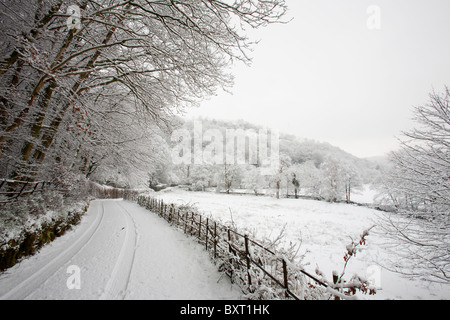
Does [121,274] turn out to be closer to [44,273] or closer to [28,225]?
[44,273]

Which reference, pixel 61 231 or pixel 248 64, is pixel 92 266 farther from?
pixel 248 64

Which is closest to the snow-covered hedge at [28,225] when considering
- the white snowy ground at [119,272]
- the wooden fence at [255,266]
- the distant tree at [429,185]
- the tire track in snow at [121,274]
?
the white snowy ground at [119,272]

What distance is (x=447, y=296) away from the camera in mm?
5844

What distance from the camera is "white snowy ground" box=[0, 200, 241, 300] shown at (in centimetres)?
359

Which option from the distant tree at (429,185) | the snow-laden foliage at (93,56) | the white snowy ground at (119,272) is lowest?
the white snowy ground at (119,272)

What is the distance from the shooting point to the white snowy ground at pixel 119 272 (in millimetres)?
3592

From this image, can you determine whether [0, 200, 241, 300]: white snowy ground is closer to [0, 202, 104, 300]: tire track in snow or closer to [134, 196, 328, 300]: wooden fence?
[0, 202, 104, 300]: tire track in snow

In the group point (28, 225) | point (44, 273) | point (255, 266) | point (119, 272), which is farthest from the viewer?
point (28, 225)

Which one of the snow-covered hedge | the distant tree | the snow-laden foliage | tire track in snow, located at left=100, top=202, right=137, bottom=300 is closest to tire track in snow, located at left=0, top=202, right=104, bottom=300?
the snow-covered hedge

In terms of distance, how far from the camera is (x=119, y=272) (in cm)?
439

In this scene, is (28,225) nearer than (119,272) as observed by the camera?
No

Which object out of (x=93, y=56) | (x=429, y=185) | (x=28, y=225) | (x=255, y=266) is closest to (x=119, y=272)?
(x=28, y=225)

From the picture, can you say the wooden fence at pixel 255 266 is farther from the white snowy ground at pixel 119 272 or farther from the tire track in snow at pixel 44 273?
the tire track in snow at pixel 44 273

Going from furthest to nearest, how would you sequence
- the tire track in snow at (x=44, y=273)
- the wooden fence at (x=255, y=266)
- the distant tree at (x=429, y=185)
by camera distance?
the distant tree at (x=429, y=185)
the tire track in snow at (x=44, y=273)
the wooden fence at (x=255, y=266)
